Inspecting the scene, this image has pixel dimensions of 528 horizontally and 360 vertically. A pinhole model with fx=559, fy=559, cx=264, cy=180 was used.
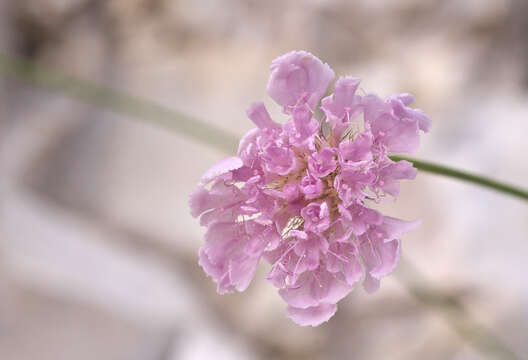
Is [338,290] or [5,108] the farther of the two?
[5,108]

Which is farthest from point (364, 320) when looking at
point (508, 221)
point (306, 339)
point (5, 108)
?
point (5, 108)

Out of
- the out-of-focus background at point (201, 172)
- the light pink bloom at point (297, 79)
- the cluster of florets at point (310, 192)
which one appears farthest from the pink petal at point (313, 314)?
the out-of-focus background at point (201, 172)

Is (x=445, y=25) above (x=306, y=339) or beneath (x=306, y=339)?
above

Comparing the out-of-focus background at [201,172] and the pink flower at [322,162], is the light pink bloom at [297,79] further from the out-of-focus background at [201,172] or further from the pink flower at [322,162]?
the out-of-focus background at [201,172]

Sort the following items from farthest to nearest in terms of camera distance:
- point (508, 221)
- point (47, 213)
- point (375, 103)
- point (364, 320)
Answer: point (47, 213) < point (364, 320) < point (508, 221) < point (375, 103)

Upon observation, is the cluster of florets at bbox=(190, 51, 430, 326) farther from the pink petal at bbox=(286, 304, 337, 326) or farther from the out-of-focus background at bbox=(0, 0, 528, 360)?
the out-of-focus background at bbox=(0, 0, 528, 360)

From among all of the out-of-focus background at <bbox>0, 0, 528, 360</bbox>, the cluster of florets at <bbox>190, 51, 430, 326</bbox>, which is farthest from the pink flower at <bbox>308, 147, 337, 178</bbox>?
the out-of-focus background at <bbox>0, 0, 528, 360</bbox>

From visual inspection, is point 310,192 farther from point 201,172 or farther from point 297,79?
point 201,172

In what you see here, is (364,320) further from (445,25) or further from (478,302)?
(445,25)
